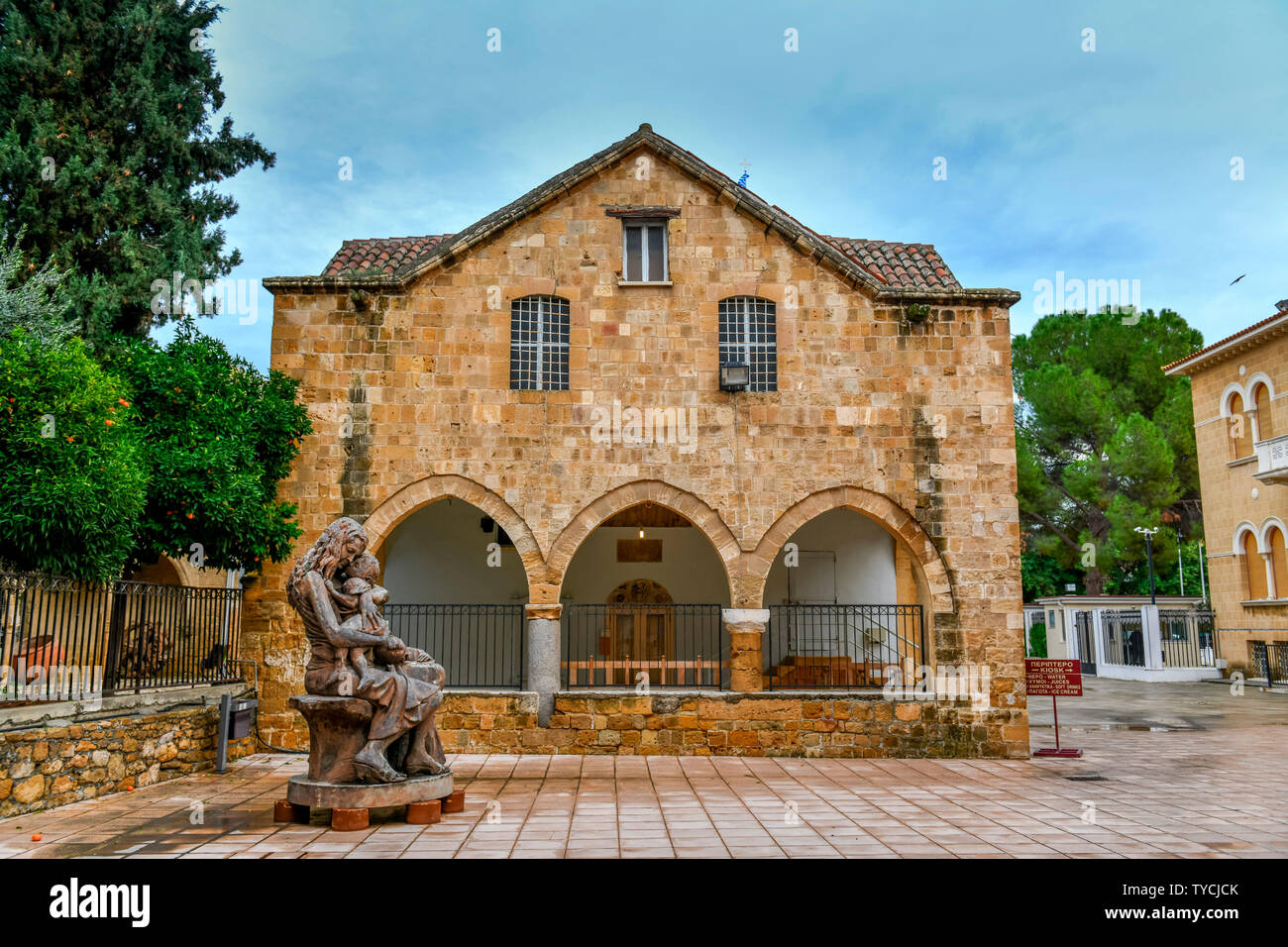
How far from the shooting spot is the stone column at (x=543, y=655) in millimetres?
12039

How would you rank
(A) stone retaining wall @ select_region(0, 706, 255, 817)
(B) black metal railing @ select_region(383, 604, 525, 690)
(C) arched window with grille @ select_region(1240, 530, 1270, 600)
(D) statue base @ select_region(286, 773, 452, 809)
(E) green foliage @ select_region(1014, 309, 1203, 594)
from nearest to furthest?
(D) statue base @ select_region(286, 773, 452, 809) → (A) stone retaining wall @ select_region(0, 706, 255, 817) → (B) black metal railing @ select_region(383, 604, 525, 690) → (C) arched window with grille @ select_region(1240, 530, 1270, 600) → (E) green foliage @ select_region(1014, 309, 1203, 594)

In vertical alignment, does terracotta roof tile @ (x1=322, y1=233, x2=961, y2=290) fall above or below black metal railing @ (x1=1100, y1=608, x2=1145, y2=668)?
above

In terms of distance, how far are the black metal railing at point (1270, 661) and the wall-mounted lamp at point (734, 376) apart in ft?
61.8

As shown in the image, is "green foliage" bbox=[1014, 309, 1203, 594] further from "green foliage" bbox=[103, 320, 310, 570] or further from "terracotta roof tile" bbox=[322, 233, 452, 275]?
"green foliage" bbox=[103, 320, 310, 570]

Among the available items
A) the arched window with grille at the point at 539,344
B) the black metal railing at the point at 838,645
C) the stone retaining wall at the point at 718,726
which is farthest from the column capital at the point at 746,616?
the arched window with grille at the point at 539,344

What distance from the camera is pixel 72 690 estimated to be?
28.1 ft

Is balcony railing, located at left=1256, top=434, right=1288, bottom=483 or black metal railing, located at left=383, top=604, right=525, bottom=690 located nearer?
black metal railing, located at left=383, top=604, right=525, bottom=690

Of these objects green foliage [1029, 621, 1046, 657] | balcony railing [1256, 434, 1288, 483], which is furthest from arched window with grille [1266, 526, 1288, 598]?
green foliage [1029, 621, 1046, 657]

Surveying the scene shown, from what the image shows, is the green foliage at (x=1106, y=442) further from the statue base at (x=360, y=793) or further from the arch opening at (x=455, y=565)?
the statue base at (x=360, y=793)

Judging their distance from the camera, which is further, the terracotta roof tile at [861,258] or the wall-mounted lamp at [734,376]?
the terracotta roof tile at [861,258]

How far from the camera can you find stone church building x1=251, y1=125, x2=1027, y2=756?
39.5ft

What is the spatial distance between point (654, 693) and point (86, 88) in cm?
1549

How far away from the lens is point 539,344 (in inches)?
505

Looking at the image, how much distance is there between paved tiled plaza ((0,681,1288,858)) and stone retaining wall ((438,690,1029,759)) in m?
0.29
